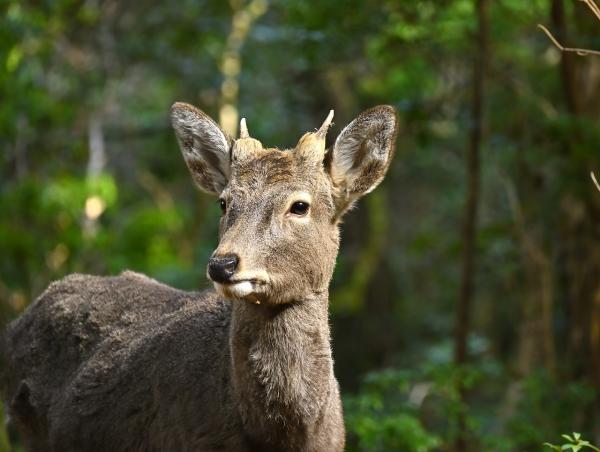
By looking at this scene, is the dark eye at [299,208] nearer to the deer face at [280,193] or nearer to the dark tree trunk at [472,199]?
the deer face at [280,193]

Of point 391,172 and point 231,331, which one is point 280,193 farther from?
point 391,172

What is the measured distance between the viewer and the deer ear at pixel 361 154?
680cm

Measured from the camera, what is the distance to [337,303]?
18.7 metres

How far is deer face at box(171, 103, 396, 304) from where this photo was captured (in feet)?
19.9

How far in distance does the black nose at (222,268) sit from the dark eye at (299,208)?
685mm

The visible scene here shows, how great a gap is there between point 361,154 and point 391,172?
12.6 metres

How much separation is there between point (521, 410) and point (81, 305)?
6910 millimetres

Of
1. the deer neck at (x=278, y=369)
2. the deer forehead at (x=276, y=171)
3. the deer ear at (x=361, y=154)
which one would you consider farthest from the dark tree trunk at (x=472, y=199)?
the deer neck at (x=278, y=369)

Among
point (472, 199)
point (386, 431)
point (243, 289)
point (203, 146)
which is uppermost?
point (203, 146)

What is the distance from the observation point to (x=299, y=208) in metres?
6.43

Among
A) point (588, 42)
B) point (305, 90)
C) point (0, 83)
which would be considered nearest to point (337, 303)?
point (305, 90)

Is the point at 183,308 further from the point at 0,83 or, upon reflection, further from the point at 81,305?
the point at 0,83

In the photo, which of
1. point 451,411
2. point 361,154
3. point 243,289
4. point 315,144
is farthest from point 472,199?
point 243,289

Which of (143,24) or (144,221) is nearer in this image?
(144,221)
